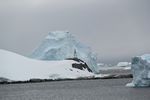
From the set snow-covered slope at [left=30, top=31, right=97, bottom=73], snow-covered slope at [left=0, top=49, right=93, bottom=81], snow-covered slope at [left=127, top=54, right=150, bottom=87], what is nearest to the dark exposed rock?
snow-covered slope at [left=0, top=49, right=93, bottom=81]

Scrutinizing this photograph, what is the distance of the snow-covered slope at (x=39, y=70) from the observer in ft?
369

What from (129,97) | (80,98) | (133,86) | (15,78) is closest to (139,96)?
(129,97)

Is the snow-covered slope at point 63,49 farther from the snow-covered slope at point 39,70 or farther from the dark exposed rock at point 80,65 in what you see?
the snow-covered slope at point 39,70

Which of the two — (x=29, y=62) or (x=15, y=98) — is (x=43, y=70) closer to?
(x=29, y=62)

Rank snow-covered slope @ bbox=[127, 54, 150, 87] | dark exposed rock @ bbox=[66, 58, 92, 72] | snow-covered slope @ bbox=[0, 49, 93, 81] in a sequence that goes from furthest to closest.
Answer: dark exposed rock @ bbox=[66, 58, 92, 72] → snow-covered slope @ bbox=[0, 49, 93, 81] → snow-covered slope @ bbox=[127, 54, 150, 87]

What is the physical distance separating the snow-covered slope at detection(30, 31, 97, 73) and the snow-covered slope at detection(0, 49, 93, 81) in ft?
12.8

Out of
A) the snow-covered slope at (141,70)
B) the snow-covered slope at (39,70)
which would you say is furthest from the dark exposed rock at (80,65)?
the snow-covered slope at (141,70)

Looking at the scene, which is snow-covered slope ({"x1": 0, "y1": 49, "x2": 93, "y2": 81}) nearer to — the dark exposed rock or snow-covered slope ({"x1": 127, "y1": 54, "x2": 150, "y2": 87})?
the dark exposed rock

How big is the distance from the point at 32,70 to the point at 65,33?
12421mm

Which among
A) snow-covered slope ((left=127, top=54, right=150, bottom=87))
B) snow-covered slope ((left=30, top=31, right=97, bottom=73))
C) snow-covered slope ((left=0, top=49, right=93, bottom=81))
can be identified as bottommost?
snow-covered slope ((left=127, top=54, right=150, bottom=87))

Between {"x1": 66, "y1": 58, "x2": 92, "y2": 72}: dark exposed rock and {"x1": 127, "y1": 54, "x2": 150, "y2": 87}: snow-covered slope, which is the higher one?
{"x1": 66, "y1": 58, "x2": 92, "y2": 72}: dark exposed rock

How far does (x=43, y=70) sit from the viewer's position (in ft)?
379

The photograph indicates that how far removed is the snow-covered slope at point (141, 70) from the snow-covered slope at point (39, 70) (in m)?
44.8

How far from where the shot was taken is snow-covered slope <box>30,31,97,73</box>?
118812 millimetres
